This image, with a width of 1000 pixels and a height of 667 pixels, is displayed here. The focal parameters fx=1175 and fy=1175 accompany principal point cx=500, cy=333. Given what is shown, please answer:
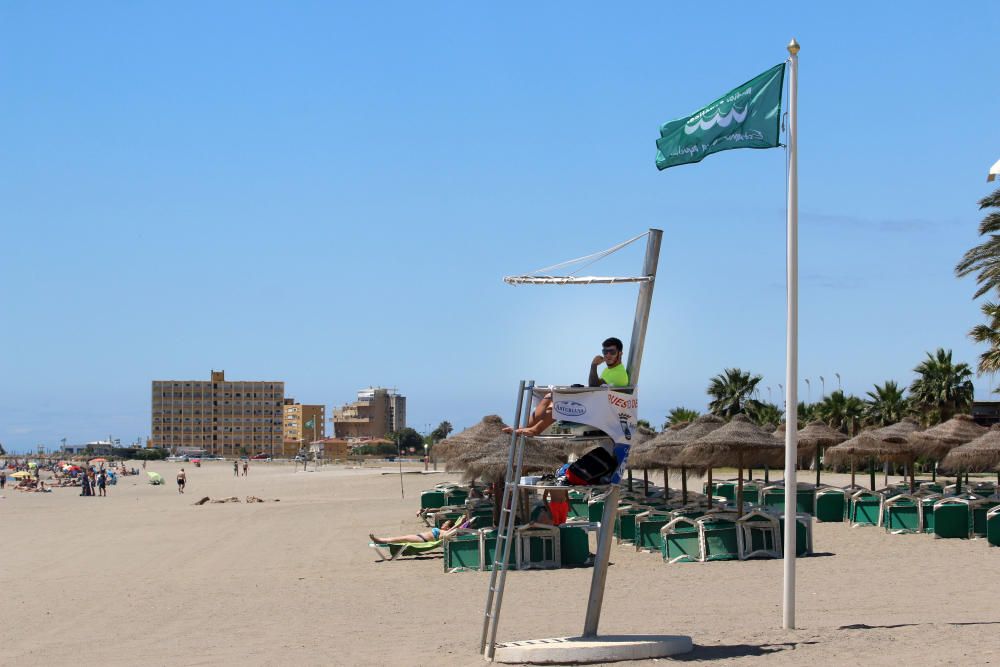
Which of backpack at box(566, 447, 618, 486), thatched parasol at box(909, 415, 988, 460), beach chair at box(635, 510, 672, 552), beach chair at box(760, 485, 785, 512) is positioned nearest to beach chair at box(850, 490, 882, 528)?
beach chair at box(760, 485, 785, 512)

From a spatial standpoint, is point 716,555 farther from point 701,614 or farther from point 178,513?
point 178,513

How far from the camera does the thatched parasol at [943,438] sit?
24.5 m

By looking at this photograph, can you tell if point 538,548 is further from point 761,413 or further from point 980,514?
point 761,413

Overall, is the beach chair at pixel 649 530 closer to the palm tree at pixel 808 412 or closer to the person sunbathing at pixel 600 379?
the person sunbathing at pixel 600 379

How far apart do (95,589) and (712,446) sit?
9684mm

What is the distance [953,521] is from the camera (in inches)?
714

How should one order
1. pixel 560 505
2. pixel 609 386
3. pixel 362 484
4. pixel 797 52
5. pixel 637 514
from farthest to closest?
1. pixel 362 484
2. pixel 637 514
3. pixel 560 505
4. pixel 797 52
5. pixel 609 386

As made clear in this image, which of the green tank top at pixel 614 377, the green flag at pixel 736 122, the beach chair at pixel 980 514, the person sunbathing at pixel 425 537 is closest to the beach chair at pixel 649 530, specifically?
the person sunbathing at pixel 425 537

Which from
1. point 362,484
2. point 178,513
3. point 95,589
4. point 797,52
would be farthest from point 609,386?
point 362,484

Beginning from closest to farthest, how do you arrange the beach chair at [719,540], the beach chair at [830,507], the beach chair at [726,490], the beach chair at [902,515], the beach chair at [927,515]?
1. the beach chair at [719,540]
2. the beach chair at [927,515]
3. the beach chair at [902,515]
4. the beach chair at [830,507]
5. the beach chair at [726,490]

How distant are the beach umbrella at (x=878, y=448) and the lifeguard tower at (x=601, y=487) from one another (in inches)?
672

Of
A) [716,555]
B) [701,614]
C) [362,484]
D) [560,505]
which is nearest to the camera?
[701,614]

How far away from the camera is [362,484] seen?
5681cm

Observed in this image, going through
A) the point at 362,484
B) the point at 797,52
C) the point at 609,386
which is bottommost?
the point at 362,484
